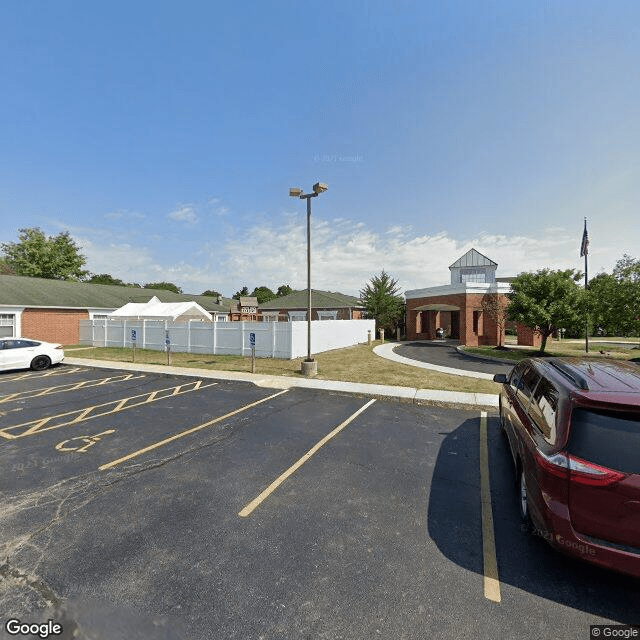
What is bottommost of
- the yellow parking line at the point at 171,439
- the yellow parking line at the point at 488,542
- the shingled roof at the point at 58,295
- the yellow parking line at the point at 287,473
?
the yellow parking line at the point at 488,542

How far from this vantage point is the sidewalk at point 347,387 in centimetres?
923

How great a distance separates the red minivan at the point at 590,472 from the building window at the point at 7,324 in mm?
29021

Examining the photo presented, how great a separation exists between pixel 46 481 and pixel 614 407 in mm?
7161

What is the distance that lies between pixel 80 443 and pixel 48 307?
22789 millimetres

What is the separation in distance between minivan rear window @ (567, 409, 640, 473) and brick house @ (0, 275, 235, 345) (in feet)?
95.5

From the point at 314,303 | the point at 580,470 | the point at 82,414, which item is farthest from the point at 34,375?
the point at 314,303

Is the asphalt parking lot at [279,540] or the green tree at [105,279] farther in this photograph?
the green tree at [105,279]

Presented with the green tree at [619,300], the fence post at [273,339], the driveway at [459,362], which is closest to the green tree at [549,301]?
the green tree at [619,300]

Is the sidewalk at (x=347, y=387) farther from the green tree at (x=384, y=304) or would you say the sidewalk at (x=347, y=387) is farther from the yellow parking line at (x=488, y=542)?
the green tree at (x=384, y=304)

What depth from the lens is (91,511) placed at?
411cm

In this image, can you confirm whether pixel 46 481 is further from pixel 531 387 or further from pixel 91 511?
pixel 531 387

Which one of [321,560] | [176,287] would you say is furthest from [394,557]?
[176,287]

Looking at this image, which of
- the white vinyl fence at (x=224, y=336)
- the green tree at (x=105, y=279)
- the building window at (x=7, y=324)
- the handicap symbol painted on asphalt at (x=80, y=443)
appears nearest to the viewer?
the handicap symbol painted on asphalt at (x=80, y=443)

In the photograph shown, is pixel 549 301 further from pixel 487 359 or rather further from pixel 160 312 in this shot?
pixel 160 312
